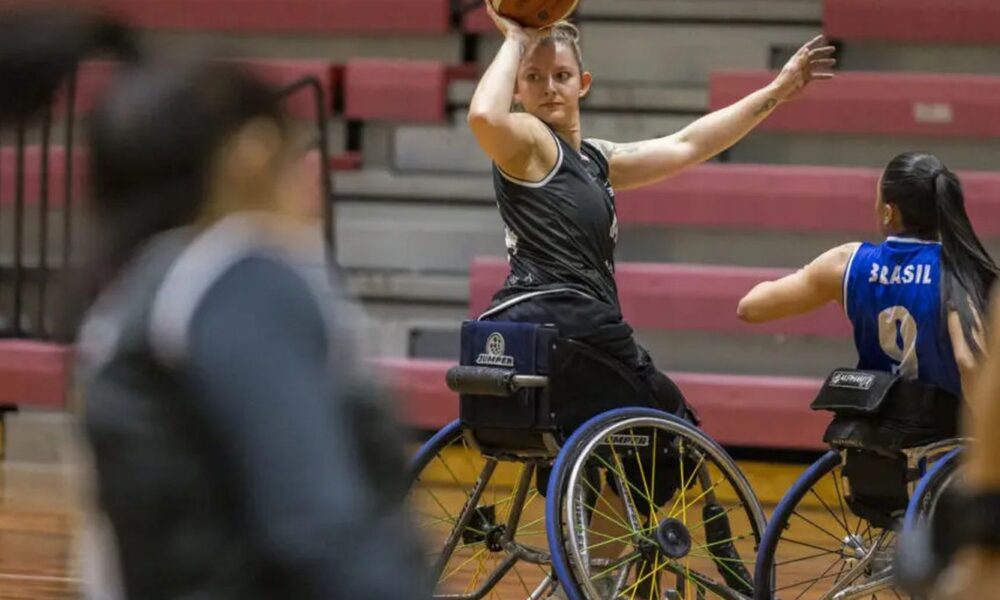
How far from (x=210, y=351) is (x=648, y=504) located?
2.24 meters

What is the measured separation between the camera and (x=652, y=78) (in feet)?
20.8

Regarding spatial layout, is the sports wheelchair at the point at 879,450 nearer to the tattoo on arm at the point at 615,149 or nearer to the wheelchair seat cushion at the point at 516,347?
the wheelchair seat cushion at the point at 516,347

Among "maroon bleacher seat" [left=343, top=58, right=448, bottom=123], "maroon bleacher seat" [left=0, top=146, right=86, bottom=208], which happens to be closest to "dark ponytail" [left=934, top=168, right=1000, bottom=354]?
"maroon bleacher seat" [left=343, top=58, right=448, bottom=123]

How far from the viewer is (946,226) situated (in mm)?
3150

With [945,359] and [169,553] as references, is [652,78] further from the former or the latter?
[169,553]

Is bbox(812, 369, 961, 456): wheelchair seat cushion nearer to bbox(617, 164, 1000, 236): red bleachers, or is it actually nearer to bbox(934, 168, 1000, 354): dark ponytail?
bbox(934, 168, 1000, 354): dark ponytail

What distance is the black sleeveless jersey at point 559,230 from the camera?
3232mm

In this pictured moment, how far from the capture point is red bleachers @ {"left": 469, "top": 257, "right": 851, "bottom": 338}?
550cm

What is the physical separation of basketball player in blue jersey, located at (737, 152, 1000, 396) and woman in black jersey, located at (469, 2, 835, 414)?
0.37 meters

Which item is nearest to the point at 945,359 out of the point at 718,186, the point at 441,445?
the point at 441,445

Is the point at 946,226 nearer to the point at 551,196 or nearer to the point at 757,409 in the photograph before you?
the point at 551,196

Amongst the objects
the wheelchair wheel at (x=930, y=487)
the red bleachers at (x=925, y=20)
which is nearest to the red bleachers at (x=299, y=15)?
the red bleachers at (x=925, y=20)

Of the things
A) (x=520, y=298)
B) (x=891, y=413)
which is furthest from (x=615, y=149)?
(x=891, y=413)

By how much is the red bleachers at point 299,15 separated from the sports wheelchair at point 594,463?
127 inches
